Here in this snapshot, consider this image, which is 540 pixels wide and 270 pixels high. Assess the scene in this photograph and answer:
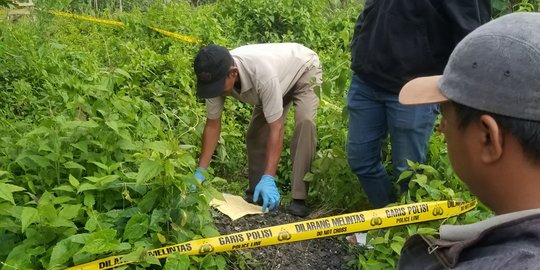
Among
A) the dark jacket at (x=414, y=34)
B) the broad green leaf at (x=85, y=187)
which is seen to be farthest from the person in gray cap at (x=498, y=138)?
the dark jacket at (x=414, y=34)

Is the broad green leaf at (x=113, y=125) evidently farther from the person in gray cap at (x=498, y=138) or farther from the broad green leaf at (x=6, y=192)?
the person in gray cap at (x=498, y=138)

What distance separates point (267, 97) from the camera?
382 cm

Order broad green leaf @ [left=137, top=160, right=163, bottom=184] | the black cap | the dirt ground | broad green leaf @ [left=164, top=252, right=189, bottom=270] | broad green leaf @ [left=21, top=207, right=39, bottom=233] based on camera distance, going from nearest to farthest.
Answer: broad green leaf @ [left=21, top=207, right=39, bottom=233] < broad green leaf @ [left=164, top=252, right=189, bottom=270] < broad green leaf @ [left=137, top=160, right=163, bottom=184] < the dirt ground < the black cap

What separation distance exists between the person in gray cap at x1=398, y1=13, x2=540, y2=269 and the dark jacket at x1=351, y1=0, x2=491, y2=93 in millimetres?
1939

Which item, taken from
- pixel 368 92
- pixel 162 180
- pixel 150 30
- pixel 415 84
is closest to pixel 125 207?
pixel 162 180

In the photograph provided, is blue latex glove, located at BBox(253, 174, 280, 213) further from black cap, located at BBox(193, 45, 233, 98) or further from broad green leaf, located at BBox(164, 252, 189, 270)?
broad green leaf, located at BBox(164, 252, 189, 270)

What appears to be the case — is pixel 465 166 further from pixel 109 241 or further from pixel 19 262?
pixel 19 262

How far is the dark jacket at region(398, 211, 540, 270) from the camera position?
0.94 m

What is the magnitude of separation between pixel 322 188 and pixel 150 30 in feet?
14.6

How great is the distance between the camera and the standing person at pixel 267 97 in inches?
143

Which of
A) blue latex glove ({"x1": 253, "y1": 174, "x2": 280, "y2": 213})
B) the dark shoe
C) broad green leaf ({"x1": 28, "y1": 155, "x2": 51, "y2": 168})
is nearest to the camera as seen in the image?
broad green leaf ({"x1": 28, "y1": 155, "x2": 51, "y2": 168})

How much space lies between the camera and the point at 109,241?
7.79ft

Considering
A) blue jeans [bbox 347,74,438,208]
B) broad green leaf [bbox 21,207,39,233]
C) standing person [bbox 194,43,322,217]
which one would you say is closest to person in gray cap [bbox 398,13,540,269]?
broad green leaf [bbox 21,207,39,233]

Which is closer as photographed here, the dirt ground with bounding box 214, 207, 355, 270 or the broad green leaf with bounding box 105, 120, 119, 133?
the broad green leaf with bounding box 105, 120, 119, 133
